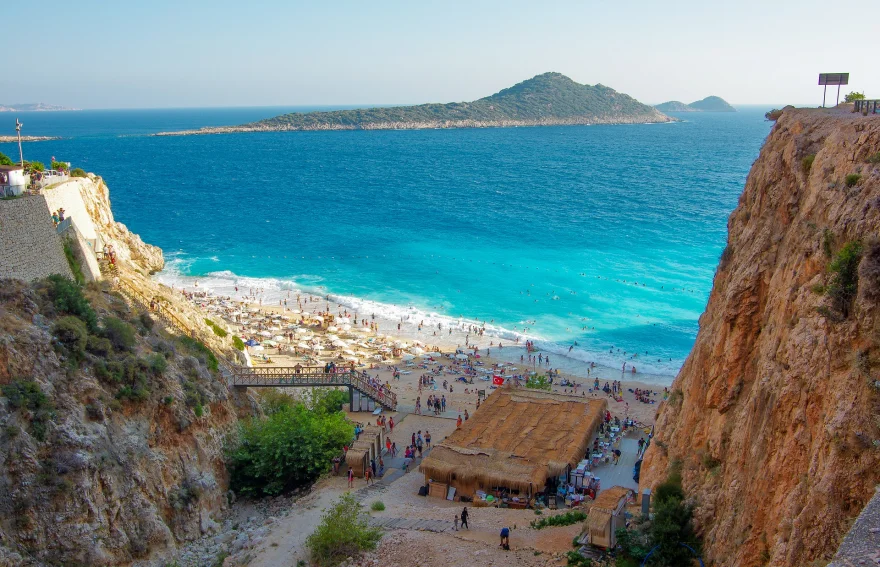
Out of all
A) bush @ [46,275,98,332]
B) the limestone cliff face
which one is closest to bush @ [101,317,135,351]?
bush @ [46,275,98,332]

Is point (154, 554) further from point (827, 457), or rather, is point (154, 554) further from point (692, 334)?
point (692, 334)

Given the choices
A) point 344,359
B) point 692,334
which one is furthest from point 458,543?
point 692,334

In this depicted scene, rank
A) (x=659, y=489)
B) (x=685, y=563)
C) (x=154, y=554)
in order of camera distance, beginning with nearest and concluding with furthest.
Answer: (x=685, y=563) → (x=659, y=489) → (x=154, y=554)

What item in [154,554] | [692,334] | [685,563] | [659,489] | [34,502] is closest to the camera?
[685,563]

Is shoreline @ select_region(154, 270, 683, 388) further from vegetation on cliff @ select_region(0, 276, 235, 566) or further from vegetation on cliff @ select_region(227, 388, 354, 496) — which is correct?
vegetation on cliff @ select_region(0, 276, 235, 566)

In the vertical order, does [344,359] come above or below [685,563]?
below

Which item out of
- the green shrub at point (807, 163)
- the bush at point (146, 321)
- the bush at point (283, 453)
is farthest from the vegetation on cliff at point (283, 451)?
the green shrub at point (807, 163)

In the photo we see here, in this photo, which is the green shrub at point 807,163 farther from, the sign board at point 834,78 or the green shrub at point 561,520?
the green shrub at point 561,520
